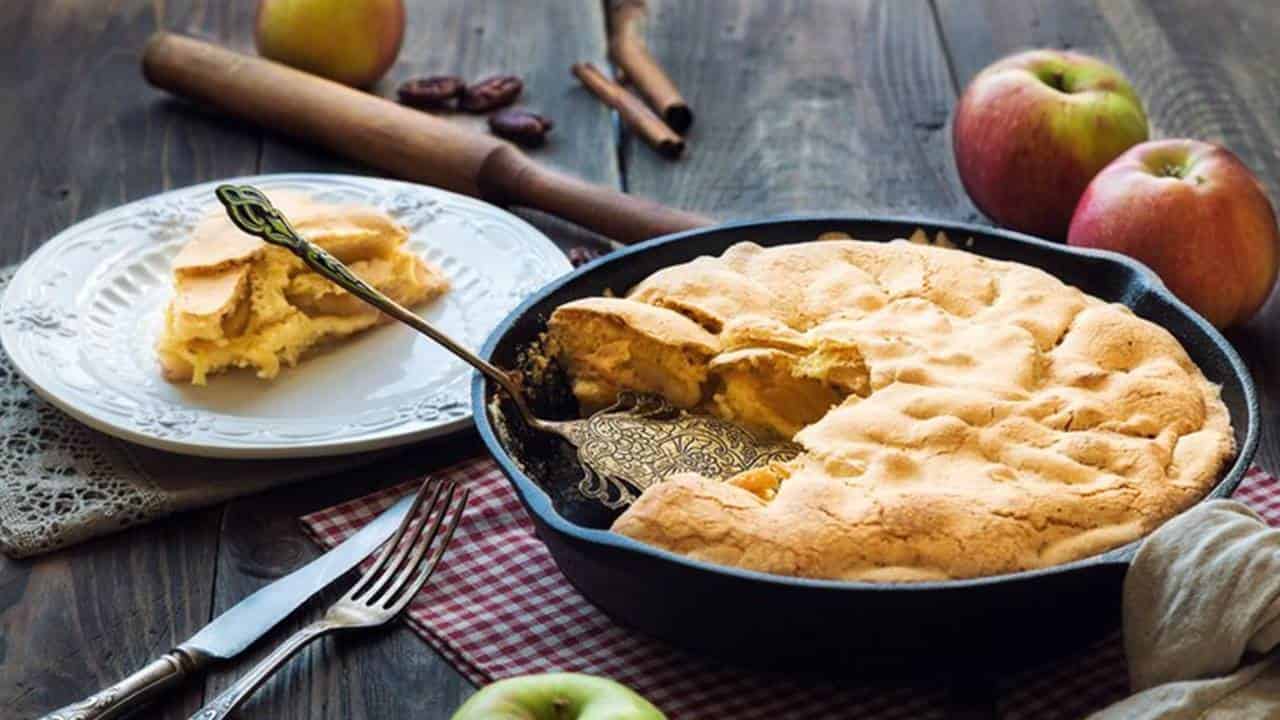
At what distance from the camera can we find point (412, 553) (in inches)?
65.5

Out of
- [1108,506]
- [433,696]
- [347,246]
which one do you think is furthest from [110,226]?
[1108,506]

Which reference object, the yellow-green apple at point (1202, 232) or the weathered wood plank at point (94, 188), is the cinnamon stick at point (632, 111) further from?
the yellow-green apple at point (1202, 232)

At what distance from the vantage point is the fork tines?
1604 millimetres

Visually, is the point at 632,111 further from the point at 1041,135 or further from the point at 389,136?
the point at 1041,135

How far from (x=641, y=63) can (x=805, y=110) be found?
1.01 feet

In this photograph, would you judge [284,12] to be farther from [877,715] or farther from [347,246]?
[877,715]

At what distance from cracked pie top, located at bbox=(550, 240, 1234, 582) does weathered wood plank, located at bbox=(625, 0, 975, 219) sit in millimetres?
738

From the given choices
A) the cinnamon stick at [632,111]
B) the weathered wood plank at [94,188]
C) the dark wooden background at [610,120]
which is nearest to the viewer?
the weathered wood plank at [94,188]

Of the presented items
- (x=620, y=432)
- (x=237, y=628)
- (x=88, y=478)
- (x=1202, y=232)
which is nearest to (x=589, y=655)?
(x=620, y=432)

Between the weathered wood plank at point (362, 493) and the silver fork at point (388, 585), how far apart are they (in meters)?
0.03

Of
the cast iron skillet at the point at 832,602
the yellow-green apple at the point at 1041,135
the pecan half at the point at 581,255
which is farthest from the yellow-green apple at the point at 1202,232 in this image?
the pecan half at the point at 581,255

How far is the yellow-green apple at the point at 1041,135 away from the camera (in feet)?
7.68

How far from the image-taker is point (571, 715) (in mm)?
1294

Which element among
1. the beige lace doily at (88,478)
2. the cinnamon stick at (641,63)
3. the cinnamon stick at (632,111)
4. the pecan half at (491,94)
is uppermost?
the cinnamon stick at (641,63)
